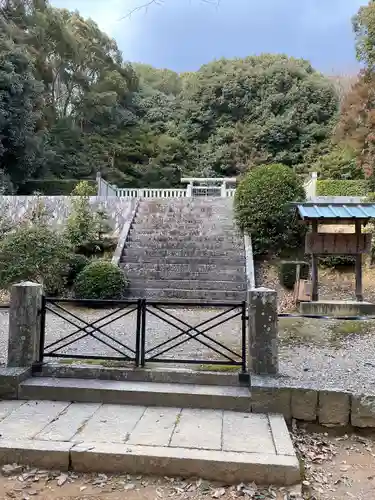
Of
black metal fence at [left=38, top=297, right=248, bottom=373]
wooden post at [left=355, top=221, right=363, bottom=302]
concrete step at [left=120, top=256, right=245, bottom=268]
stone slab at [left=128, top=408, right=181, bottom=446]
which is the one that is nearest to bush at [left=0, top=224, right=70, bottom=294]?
black metal fence at [left=38, top=297, right=248, bottom=373]

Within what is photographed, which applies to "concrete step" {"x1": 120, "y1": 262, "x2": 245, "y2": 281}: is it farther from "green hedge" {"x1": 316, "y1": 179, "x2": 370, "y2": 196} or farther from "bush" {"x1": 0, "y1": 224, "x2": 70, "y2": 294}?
"green hedge" {"x1": 316, "y1": 179, "x2": 370, "y2": 196}

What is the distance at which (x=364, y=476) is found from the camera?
2.66m

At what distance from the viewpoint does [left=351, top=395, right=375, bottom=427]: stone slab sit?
3.16 meters

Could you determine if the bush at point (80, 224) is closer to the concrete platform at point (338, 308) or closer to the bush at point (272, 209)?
the bush at point (272, 209)

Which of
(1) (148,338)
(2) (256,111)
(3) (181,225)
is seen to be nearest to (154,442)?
A: (1) (148,338)

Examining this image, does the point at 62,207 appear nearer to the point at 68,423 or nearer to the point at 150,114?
the point at 68,423

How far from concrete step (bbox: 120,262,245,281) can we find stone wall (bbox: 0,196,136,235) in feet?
7.27

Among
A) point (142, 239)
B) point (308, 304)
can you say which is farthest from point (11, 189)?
point (308, 304)

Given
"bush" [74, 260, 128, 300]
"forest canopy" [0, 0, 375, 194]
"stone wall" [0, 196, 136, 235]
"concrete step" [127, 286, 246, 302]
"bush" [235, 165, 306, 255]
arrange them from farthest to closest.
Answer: "forest canopy" [0, 0, 375, 194] < "stone wall" [0, 196, 136, 235] < "bush" [235, 165, 306, 255] < "concrete step" [127, 286, 246, 302] < "bush" [74, 260, 128, 300]

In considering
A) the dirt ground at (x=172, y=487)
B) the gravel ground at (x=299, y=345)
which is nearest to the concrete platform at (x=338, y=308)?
the gravel ground at (x=299, y=345)

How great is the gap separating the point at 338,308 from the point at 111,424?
16.3 feet

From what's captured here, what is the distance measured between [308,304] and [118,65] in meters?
23.8

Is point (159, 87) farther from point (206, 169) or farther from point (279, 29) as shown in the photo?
point (279, 29)

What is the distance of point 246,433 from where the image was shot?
290 cm
